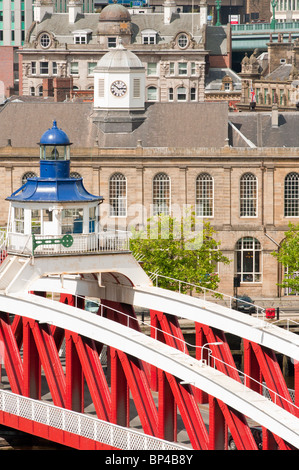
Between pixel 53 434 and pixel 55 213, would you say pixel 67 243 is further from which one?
pixel 53 434

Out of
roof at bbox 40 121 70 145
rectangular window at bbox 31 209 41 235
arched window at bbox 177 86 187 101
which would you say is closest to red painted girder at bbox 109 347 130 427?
rectangular window at bbox 31 209 41 235

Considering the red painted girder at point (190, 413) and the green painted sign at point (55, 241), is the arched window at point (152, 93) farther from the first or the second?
the red painted girder at point (190, 413)

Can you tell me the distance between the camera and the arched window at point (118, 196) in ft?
346

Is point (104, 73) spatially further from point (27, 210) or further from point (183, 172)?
point (27, 210)

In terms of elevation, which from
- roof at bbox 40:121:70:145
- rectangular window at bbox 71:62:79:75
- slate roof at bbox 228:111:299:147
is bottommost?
roof at bbox 40:121:70:145

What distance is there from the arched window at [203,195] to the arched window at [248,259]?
112 inches

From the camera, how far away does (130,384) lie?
5053 centimetres

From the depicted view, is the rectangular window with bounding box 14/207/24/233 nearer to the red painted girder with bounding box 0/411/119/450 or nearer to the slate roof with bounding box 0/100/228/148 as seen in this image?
the red painted girder with bounding box 0/411/119/450

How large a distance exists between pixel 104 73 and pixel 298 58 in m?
84.2

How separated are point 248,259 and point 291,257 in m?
7.95

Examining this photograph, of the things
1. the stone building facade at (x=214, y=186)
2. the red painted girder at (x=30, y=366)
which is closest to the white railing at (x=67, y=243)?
the red painted girder at (x=30, y=366)

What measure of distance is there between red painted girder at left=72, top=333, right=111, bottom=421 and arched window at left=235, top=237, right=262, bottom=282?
2068 inches

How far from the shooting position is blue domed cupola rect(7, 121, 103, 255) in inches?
2154

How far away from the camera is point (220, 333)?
54.2 metres
